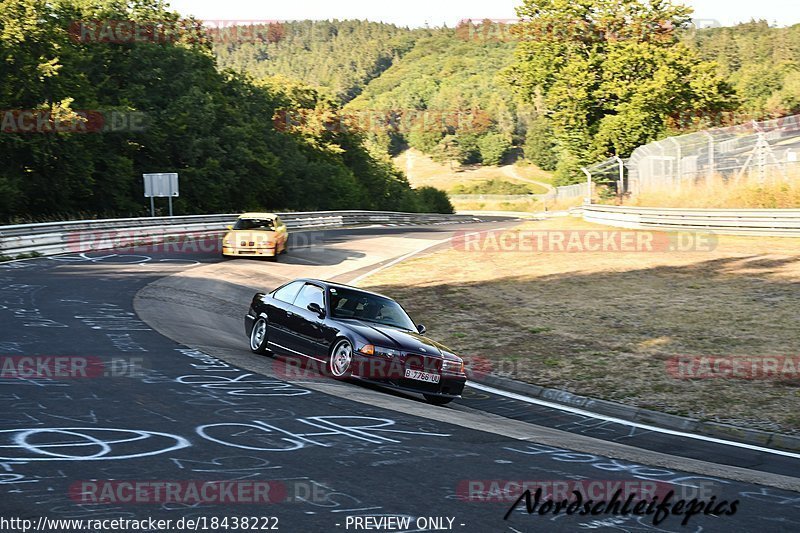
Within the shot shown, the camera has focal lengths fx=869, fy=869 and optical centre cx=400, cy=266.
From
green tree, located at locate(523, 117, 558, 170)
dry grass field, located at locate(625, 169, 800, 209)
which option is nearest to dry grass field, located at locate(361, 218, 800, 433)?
dry grass field, located at locate(625, 169, 800, 209)

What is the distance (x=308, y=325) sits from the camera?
1255 centimetres

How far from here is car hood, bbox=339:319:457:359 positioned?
11445 mm

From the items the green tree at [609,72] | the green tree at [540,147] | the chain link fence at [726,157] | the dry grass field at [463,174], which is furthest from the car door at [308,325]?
the green tree at [540,147]

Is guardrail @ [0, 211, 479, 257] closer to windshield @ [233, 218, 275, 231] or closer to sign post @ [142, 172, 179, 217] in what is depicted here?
sign post @ [142, 172, 179, 217]

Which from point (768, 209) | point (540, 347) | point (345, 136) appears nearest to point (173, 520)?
point (540, 347)

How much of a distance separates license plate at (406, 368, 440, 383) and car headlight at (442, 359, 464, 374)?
0.54 ft

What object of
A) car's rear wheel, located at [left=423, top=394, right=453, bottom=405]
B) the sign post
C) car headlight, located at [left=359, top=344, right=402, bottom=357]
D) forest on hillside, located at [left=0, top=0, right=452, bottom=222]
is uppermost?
forest on hillside, located at [left=0, top=0, right=452, bottom=222]

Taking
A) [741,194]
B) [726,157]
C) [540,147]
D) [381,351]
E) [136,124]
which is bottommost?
[381,351]

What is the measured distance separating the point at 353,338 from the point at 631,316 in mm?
8567

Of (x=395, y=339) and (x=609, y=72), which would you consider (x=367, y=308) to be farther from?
(x=609, y=72)

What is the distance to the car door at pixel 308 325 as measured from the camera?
40.2 ft

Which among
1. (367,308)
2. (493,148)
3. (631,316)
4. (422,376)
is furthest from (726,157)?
(493,148)

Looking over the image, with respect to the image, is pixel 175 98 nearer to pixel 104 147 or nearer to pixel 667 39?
pixel 104 147

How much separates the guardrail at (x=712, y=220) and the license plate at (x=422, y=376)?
809 inches
